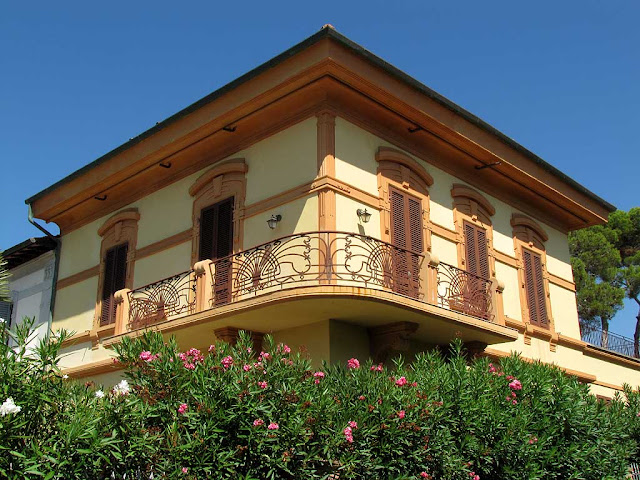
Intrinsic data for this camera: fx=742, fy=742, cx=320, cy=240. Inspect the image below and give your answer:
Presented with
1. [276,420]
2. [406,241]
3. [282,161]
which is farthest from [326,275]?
[276,420]

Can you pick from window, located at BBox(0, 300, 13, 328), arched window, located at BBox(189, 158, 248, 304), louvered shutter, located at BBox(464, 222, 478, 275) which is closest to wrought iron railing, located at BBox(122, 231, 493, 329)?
arched window, located at BBox(189, 158, 248, 304)

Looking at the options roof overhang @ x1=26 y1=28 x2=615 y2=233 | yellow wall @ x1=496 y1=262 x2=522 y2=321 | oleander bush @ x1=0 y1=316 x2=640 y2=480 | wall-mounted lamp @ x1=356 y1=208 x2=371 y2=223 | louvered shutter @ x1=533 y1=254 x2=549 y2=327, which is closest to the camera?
oleander bush @ x1=0 y1=316 x2=640 y2=480

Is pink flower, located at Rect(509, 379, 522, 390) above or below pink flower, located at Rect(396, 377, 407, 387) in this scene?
above

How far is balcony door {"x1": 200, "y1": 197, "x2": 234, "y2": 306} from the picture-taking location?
518 inches

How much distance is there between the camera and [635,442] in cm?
1249

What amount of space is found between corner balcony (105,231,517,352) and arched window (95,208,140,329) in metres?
2.39

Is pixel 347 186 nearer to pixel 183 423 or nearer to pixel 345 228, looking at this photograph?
pixel 345 228

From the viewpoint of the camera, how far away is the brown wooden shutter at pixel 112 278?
1600 cm

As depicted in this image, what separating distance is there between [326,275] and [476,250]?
16.0 ft

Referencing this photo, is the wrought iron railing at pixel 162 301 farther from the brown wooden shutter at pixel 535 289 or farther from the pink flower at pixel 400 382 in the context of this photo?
the brown wooden shutter at pixel 535 289

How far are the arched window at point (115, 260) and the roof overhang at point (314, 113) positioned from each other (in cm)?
51

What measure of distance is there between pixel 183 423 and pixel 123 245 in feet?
31.5

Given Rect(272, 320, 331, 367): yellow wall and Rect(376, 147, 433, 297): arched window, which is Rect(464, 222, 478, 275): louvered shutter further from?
Rect(272, 320, 331, 367): yellow wall

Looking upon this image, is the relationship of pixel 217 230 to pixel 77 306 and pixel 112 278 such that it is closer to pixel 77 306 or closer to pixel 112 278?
pixel 112 278
